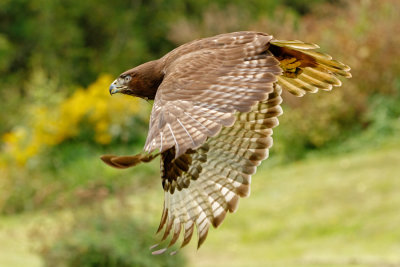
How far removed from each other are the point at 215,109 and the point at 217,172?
0.82 m

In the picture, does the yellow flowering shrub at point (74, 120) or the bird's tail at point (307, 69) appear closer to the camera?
the bird's tail at point (307, 69)

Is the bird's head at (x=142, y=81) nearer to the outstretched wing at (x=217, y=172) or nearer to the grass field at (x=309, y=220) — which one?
the outstretched wing at (x=217, y=172)

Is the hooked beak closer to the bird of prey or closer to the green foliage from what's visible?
the bird of prey

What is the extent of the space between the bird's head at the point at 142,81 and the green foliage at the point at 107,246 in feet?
13.5

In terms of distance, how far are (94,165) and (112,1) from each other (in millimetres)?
6715

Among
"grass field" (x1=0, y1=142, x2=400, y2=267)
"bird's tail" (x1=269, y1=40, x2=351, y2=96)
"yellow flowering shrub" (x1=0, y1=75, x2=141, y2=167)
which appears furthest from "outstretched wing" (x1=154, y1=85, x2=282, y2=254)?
"yellow flowering shrub" (x1=0, y1=75, x2=141, y2=167)

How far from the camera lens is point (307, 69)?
15.1 feet

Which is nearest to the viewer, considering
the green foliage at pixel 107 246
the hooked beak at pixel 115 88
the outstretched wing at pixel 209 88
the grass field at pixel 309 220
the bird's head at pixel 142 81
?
the outstretched wing at pixel 209 88

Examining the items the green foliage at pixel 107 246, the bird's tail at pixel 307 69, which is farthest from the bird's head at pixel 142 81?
the green foliage at pixel 107 246

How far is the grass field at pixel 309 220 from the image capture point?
12.1 metres

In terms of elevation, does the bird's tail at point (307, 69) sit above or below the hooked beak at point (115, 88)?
above

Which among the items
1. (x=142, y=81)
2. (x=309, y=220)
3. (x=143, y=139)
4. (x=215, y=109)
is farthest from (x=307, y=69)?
(x=143, y=139)

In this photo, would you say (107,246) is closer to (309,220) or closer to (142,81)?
(142,81)

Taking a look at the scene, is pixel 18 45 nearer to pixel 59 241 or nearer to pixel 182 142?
pixel 59 241
